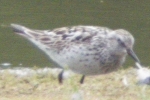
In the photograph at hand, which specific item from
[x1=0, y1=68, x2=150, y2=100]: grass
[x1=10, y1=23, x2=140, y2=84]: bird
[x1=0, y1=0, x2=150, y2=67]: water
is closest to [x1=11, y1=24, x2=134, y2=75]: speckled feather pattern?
[x1=10, y1=23, x2=140, y2=84]: bird

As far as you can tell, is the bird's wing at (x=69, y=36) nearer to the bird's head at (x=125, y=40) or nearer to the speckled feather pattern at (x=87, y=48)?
the speckled feather pattern at (x=87, y=48)

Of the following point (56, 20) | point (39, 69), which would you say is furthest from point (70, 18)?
point (39, 69)

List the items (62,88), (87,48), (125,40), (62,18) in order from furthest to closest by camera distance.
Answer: (62,18) → (62,88) → (125,40) → (87,48)

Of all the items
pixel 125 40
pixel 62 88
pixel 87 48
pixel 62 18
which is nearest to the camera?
pixel 87 48

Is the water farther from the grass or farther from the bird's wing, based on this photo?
the bird's wing

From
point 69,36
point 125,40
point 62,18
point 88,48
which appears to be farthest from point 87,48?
point 62,18

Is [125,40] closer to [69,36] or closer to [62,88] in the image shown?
[69,36]

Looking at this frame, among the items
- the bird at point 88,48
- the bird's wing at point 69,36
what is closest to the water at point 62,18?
the bird's wing at point 69,36
